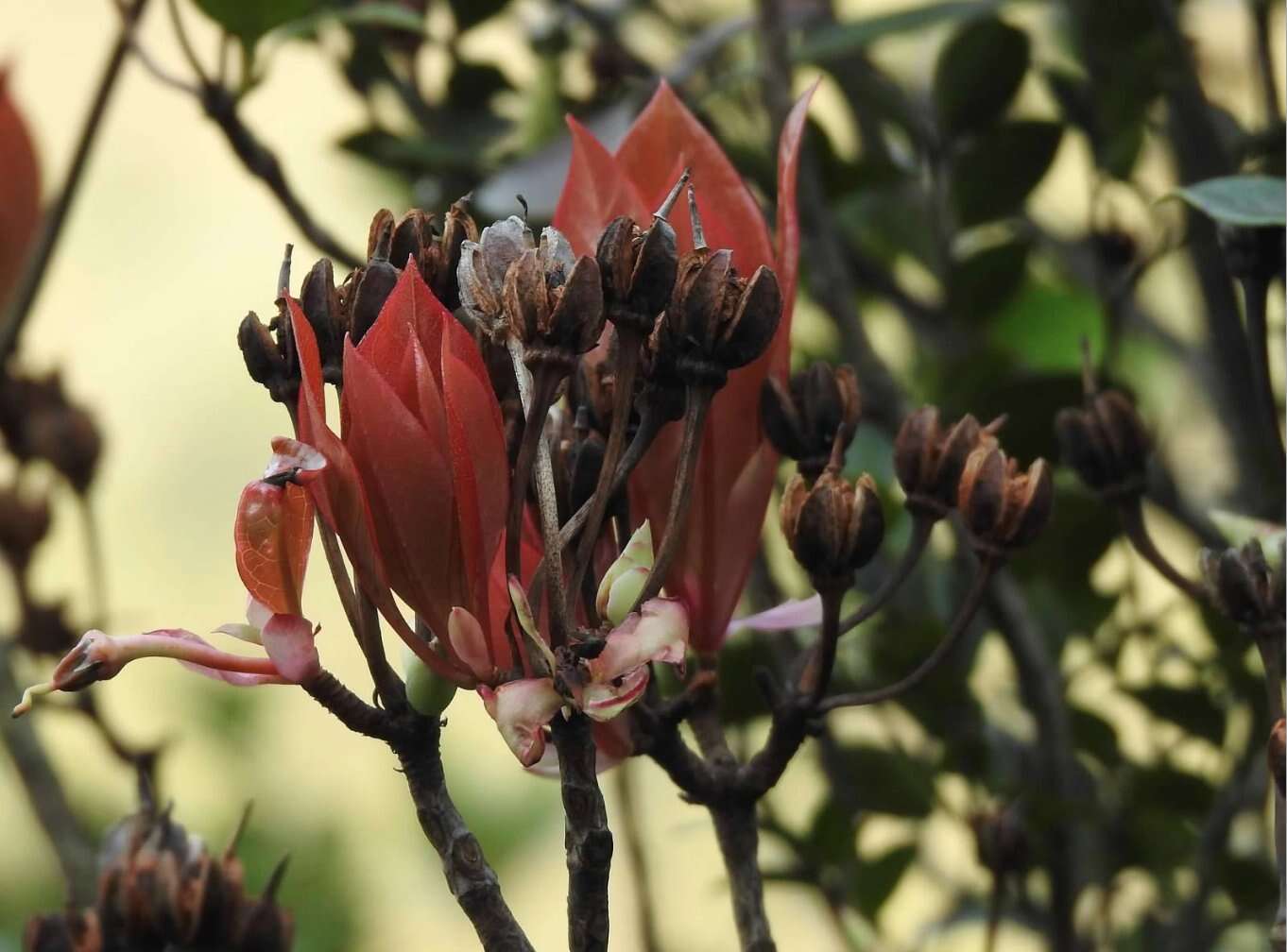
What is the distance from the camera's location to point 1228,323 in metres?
0.66

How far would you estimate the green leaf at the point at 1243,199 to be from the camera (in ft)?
1.18

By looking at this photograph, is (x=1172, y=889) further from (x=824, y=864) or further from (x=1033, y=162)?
(x=1033, y=162)

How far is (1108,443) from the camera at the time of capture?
0.40 meters

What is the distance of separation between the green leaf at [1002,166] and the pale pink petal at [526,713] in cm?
38

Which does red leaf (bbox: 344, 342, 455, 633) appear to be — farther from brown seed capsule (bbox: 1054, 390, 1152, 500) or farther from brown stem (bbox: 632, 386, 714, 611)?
brown seed capsule (bbox: 1054, 390, 1152, 500)

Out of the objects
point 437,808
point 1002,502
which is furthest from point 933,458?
point 437,808

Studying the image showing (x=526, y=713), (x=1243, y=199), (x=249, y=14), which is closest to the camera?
(x=526, y=713)

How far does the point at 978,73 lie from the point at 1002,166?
0.11ft

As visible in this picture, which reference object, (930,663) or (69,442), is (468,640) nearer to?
(930,663)

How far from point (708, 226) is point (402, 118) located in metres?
0.51

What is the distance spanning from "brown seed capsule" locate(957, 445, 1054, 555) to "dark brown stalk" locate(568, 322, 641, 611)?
8 cm

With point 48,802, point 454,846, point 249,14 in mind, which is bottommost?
point 48,802

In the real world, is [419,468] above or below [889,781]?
above

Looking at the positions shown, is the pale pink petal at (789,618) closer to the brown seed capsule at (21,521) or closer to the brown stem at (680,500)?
the brown stem at (680,500)
